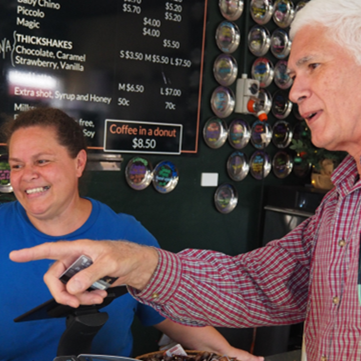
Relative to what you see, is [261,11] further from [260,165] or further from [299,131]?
[260,165]

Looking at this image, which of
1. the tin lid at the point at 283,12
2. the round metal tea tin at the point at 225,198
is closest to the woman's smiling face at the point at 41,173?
the round metal tea tin at the point at 225,198

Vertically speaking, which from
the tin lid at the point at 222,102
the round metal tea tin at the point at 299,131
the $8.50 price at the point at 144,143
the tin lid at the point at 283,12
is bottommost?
the $8.50 price at the point at 144,143

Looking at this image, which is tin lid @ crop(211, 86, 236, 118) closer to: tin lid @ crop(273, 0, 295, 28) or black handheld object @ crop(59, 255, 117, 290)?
tin lid @ crop(273, 0, 295, 28)

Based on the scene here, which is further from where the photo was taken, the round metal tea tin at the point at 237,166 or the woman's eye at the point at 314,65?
the round metal tea tin at the point at 237,166

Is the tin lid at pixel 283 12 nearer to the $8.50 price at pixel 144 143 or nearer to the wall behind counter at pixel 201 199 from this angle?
the wall behind counter at pixel 201 199

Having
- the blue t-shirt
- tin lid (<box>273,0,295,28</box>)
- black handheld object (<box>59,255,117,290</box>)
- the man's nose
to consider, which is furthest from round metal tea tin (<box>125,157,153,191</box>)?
black handheld object (<box>59,255,117,290</box>)

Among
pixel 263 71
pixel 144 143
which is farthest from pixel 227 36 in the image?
pixel 144 143

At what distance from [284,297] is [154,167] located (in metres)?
2.06

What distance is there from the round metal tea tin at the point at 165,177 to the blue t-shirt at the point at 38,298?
1.29 metres

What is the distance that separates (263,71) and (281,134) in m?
0.57

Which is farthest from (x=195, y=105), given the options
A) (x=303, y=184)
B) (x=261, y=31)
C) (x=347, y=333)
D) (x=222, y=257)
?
(x=347, y=333)

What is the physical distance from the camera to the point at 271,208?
393 cm

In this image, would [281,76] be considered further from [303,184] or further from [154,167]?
[154,167]

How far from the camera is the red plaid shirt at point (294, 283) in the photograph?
1217mm
